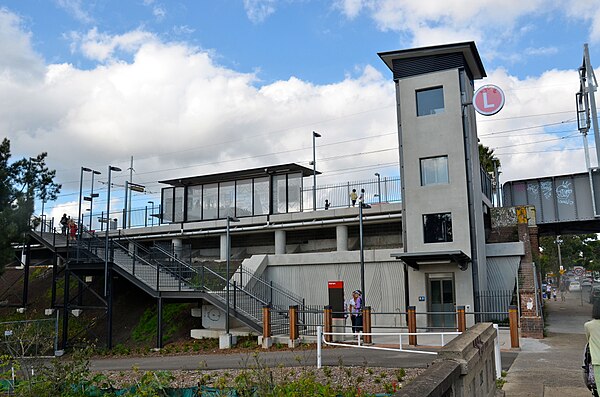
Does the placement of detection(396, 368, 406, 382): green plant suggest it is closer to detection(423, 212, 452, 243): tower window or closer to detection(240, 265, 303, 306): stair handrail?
→ detection(423, 212, 452, 243): tower window

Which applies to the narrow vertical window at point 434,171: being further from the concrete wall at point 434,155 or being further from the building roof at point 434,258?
the building roof at point 434,258

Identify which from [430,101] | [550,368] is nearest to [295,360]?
[550,368]

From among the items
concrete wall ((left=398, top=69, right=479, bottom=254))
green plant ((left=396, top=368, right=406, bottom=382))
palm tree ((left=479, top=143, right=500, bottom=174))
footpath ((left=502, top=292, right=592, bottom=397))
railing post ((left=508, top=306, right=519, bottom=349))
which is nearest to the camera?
footpath ((left=502, top=292, right=592, bottom=397))

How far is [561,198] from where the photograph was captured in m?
28.3

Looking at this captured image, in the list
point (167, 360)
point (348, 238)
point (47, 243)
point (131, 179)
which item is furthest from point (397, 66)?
point (131, 179)

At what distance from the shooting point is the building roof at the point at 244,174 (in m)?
30.5

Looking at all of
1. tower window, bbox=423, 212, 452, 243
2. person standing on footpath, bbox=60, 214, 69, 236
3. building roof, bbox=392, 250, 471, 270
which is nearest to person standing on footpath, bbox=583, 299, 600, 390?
building roof, bbox=392, 250, 471, 270

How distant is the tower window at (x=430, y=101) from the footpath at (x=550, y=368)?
418 inches

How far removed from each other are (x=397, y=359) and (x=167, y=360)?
8048mm

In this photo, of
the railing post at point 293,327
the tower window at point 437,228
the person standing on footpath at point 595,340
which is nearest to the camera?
the person standing on footpath at point 595,340

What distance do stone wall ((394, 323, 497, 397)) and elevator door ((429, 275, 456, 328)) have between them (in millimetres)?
16315

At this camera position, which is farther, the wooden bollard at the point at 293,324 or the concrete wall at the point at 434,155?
the concrete wall at the point at 434,155

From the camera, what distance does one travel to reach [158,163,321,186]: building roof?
30.5 meters

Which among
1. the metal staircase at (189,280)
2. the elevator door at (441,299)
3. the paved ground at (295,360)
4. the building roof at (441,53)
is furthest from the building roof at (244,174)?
the paved ground at (295,360)
